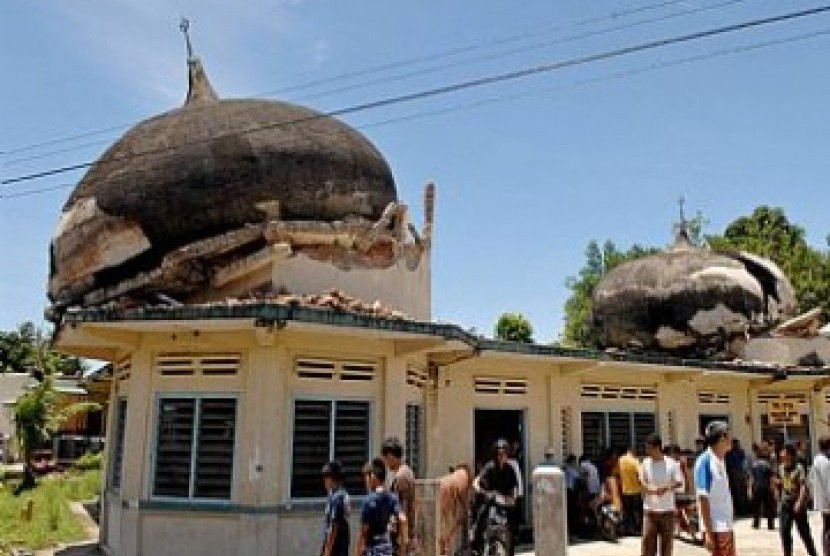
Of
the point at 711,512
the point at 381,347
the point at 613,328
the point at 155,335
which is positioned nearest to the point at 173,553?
the point at 155,335

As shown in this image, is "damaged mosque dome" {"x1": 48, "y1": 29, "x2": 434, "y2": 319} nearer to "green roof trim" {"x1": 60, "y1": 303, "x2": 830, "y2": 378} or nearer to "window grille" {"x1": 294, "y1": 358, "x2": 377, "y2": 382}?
"window grille" {"x1": 294, "y1": 358, "x2": 377, "y2": 382}

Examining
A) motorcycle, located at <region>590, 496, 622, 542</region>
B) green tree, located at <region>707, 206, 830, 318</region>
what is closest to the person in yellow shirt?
motorcycle, located at <region>590, 496, 622, 542</region>

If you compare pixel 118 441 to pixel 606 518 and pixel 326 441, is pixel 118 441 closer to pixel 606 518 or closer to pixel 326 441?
pixel 326 441

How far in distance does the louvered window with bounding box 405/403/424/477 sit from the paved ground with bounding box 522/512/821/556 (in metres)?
2.11

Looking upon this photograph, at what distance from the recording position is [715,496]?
7211mm

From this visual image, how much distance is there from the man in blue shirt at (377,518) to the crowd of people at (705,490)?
2.82 meters

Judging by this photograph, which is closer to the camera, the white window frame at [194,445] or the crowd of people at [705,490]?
the crowd of people at [705,490]

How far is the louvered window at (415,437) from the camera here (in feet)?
40.5

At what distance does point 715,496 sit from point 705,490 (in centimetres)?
10

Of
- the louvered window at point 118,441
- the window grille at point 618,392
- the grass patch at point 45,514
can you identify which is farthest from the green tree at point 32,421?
the window grille at point 618,392

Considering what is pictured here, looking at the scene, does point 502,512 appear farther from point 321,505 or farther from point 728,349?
point 728,349

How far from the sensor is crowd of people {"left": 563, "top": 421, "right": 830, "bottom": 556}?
7254 millimetres

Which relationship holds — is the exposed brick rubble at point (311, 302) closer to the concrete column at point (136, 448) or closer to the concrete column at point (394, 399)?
the concrete column at point (394, 399)

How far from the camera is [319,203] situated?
40.6 feet
